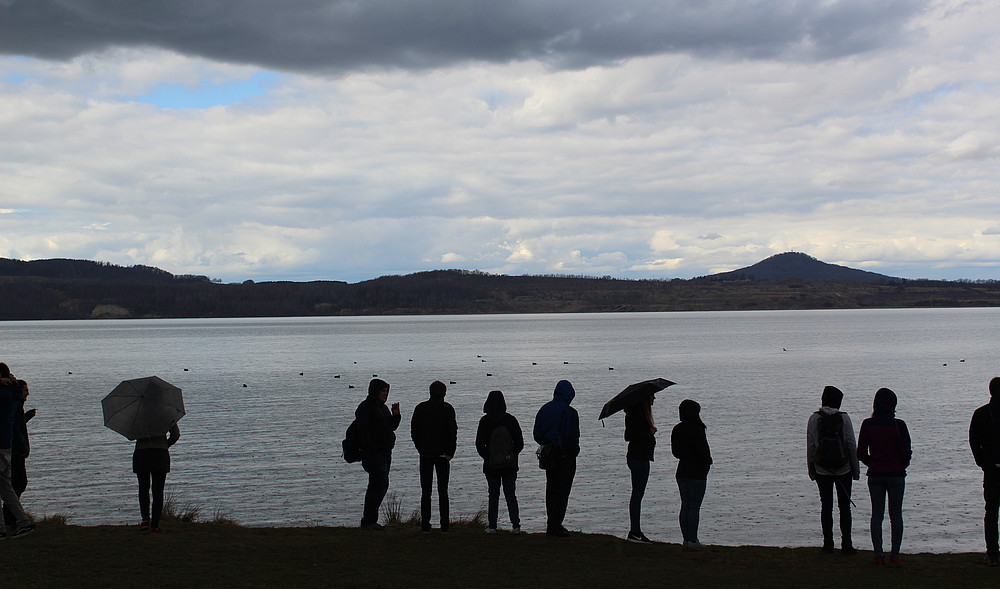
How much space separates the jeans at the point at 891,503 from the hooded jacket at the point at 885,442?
0.11 meters

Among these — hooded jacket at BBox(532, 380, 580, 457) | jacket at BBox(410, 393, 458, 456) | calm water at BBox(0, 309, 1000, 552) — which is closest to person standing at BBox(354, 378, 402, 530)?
jacket at BBox(410, 393, 458, 456)

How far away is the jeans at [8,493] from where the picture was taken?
38.3 feet

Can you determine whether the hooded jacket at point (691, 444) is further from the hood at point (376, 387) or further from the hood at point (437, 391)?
the hood at point (376, 387)

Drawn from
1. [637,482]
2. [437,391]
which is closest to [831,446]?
[637,482]

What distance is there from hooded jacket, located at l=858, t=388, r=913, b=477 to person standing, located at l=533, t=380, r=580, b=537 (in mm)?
3682

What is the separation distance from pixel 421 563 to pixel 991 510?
691cm

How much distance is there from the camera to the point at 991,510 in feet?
36.8

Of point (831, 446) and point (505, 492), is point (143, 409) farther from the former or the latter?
point (831, 446)

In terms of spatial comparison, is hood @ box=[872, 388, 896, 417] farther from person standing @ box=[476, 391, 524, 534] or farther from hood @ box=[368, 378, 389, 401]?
hood @ box=[368, 378, 389, 401]

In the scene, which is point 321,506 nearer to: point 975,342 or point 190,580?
point 190,580

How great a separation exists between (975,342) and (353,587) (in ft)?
391

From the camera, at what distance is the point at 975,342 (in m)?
113

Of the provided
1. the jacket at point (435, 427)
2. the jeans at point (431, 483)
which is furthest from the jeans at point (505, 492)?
the jacket at point (435, 427)

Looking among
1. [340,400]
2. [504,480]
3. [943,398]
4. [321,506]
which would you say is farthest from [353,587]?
[943,398]
